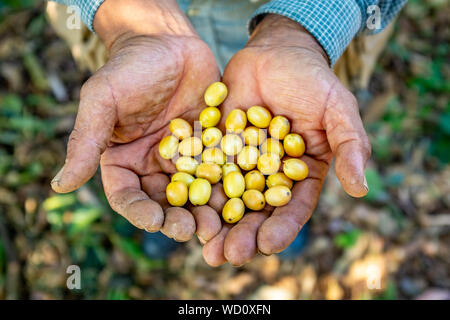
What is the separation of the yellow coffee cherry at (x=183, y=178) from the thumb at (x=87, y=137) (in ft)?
1.48

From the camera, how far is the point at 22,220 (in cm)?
322

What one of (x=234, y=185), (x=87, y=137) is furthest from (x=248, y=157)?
(x=87, y=137)

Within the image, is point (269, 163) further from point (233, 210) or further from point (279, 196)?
point (233, 210)

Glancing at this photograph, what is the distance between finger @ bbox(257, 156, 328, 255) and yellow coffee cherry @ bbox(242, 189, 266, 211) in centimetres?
11

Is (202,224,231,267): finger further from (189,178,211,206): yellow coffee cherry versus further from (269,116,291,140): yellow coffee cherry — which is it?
(269,116,291,140): yellow coffee cherry

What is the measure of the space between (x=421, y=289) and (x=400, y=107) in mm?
1793

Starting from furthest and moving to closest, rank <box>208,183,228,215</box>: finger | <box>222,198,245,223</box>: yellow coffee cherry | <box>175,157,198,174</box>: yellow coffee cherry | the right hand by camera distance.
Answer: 1. <box>175,157,198,174</box>: yellow coffee cherry
2. <box>208,183,228,215</box>: finger
3. <box>222,198,245,223</box>: yellow coffee cherry
4. the right hand

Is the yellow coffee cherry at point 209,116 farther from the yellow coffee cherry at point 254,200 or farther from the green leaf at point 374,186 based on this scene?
the green leaf at point 374,186

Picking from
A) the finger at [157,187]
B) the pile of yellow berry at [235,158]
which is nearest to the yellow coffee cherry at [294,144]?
the pile of yellow berry at [235,158]

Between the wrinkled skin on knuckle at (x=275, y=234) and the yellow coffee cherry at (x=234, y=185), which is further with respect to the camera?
the yellow coffee cherry at (x=234, y=185)

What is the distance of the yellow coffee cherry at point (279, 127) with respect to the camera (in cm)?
231

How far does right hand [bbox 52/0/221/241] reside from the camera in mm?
1921

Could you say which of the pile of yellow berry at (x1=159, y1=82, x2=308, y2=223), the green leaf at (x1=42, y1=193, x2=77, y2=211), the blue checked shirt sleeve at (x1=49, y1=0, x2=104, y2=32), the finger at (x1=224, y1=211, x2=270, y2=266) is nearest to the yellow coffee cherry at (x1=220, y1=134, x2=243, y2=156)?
the pile of yellow berry at (x1=159, y1=82, x2=308, y2=223)

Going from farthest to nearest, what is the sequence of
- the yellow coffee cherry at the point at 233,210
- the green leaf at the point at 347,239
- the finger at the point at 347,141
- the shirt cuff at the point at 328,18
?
the green leaf at the point at 347,239
the shirt cuff at the point at 328,18
the yellow coffee cherry at the point at 233,210
the finger at the point at 347,141
